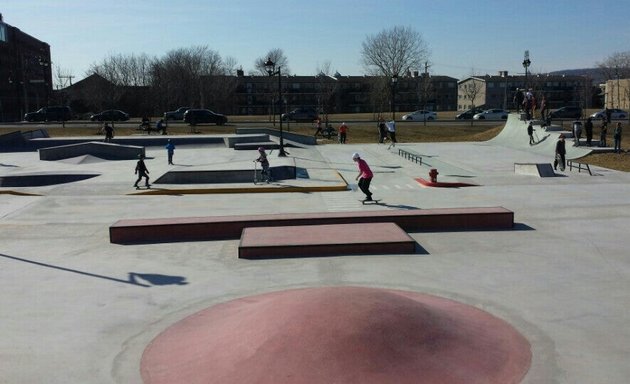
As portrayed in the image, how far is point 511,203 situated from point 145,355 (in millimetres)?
12453

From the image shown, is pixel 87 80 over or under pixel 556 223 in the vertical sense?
over

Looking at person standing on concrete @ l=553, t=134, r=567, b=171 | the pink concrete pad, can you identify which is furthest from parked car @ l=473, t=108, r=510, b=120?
the pink concrete pad

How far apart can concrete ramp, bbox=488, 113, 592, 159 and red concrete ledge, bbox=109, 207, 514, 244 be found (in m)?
16.9

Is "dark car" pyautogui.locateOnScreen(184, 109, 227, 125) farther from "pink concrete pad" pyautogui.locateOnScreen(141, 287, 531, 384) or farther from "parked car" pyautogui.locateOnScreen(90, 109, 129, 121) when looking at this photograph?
"pink concrete pad" pyautogui.locateOnScreen(141, 287, 531, 384)

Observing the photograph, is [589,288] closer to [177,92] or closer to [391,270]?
[391,270]

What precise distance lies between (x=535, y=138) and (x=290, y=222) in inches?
970

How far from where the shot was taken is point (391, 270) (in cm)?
1016

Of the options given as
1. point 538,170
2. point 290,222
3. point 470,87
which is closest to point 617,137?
point 538,170

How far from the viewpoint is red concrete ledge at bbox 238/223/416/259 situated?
11.1 m

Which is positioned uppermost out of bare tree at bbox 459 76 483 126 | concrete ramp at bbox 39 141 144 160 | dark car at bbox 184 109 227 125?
bare tree at bbox 459 76 483 126

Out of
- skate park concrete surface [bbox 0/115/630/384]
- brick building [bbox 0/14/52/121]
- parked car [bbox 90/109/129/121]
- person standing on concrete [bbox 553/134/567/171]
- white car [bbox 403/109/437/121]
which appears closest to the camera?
skate park concrete surface [bbox 0/115/630/384]

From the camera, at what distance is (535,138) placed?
33.6m

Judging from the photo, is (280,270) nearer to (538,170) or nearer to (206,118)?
(538,170)

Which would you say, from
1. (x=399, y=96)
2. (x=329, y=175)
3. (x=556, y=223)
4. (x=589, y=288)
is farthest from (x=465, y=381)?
(x=399, y=96)
